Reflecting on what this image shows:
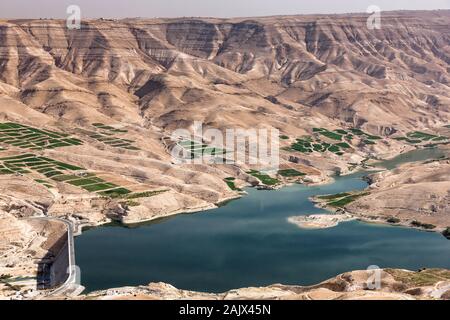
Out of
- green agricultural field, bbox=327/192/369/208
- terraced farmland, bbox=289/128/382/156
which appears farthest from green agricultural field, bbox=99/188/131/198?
terraced farmland, bbox=289/128/382/156

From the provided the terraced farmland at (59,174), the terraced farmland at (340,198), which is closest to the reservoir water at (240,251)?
the terraced farmland at (340,198)

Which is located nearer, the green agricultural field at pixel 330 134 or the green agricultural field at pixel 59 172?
the green agricultural field at pixel 59 172

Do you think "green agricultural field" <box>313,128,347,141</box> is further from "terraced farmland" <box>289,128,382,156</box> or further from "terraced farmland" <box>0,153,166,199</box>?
"terraced farmland" <box>0,153,166,199</box>

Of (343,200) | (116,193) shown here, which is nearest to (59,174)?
(116,193)

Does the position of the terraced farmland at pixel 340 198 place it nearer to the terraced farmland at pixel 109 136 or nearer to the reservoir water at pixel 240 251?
the reservoir water at pixel 240 251
